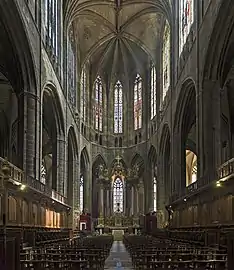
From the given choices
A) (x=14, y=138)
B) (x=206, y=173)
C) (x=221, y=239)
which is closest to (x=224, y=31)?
(x=206, y=173)

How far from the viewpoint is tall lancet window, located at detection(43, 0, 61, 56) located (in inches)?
1336

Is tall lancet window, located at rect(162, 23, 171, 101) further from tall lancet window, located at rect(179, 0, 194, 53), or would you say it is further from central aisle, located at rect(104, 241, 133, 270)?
central aisle, located at rect(104, 241, 133, 270)

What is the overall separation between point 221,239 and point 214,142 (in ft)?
25.6

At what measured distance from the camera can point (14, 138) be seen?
4300cm

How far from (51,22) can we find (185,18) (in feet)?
31.0

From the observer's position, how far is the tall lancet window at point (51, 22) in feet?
111

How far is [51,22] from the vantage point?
3703 centimetres

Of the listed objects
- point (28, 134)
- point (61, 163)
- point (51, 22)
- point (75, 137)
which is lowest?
point (61, 163)

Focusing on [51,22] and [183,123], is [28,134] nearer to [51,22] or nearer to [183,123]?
[51,22]

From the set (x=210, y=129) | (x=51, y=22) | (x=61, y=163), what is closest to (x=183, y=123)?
(x=61, y=163)

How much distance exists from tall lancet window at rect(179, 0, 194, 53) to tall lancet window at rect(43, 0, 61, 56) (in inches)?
362

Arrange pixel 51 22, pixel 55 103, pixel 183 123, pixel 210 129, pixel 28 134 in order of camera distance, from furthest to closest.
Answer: pixel 183 123 < pixel 55 103 < pixel 51 22 < pixel 28 134 < pixel 210 129

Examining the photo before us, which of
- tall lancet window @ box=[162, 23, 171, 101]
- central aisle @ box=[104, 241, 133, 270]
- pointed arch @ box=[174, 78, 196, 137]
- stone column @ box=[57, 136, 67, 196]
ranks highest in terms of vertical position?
tall lancet window @ box=[162, 23, 171, 101]

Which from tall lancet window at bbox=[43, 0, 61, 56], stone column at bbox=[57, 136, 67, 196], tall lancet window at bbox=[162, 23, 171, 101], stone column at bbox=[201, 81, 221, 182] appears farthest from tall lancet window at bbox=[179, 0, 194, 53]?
stone column at bbox=[57, 136, 67, 196]
